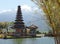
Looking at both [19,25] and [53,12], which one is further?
[19,25]

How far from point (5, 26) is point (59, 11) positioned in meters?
48.8

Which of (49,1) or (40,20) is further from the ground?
(49,1)

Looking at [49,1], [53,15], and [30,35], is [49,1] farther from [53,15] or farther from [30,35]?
[30,35]

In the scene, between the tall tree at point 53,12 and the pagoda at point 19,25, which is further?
the pagoda at point 19,25

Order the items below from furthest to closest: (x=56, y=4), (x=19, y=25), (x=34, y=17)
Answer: (x=19, y=25), (x=34, y=17), (x=56, y=4)

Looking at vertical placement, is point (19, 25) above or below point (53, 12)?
above

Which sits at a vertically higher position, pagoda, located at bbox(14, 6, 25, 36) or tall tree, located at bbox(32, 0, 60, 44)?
pagoda, located at bbox(14, 6, 25, 36)

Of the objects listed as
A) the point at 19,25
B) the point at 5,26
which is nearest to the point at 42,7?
the point at 19,25

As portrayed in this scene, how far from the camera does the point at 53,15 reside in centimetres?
331

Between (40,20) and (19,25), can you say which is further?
(19,25)

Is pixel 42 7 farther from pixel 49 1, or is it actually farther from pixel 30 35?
pixel 30 35

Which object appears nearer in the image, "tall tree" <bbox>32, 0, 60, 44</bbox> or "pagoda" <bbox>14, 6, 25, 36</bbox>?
"tall tree" <bbox>32, 0, 60, 44</bbox>

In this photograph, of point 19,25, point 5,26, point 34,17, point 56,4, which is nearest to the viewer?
point 56,4

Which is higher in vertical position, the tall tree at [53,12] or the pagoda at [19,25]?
the pagoda at [19,25]
